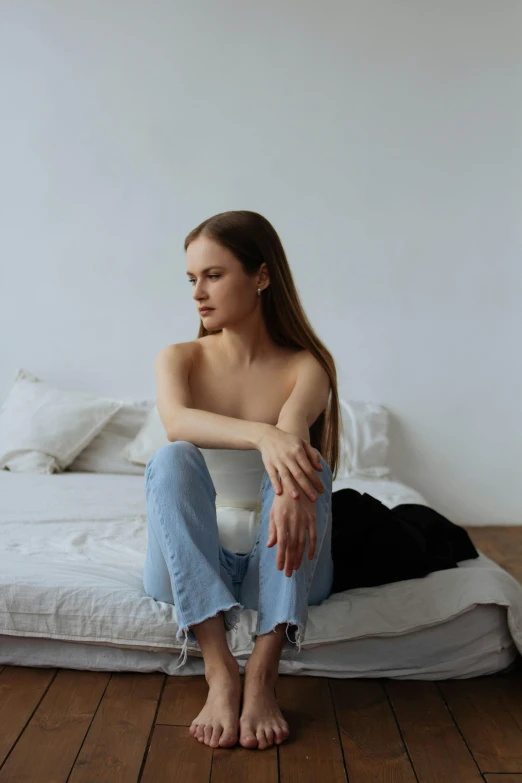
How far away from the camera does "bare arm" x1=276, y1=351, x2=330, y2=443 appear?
179cm

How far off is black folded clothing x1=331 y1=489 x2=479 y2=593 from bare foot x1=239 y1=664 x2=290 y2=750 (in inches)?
17.1

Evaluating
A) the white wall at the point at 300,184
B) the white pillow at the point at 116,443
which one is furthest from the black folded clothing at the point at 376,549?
the white wall at the point at 300,184

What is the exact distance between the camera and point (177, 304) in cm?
354

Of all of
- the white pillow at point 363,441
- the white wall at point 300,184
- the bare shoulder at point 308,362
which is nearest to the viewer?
the bare shoulder at point 308,362

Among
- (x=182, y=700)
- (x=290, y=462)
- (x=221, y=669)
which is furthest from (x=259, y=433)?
(x=182, y=700)

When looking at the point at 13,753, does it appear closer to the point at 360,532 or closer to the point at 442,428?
the point at 360,532

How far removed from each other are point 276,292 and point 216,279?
17 cm

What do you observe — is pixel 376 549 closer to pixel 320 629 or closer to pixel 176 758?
pixel 320 629

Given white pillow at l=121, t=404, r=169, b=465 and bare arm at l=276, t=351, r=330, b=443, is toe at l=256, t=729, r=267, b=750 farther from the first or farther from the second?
white pillow at l=121, t=404, r=169, b=465

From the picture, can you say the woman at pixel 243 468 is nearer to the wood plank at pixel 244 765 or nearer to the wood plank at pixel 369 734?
the wood plank at pixel 244 765

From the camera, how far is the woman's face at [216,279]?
1843 mm

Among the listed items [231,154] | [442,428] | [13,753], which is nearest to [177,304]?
[231,154]

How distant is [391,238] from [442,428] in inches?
33.4

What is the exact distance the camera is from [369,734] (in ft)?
5.14
